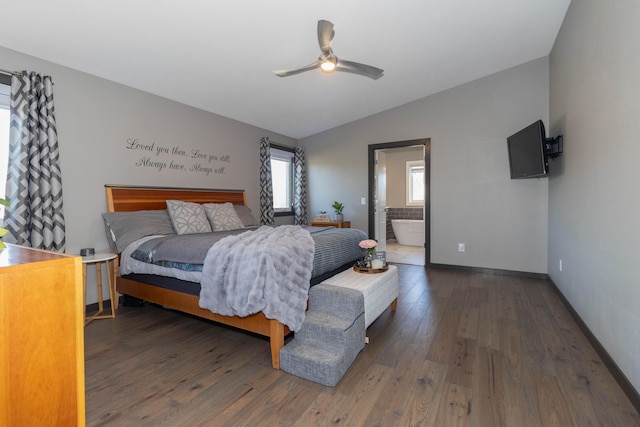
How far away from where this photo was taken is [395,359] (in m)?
2.10

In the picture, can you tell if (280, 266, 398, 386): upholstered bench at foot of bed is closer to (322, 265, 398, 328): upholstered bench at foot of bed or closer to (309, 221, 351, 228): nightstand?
(322, 265, 398, 328): upholstered bench at foot of bed

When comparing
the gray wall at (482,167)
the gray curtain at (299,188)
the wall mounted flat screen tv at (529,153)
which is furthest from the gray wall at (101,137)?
the wall mounted flat screen tv at (529,153)

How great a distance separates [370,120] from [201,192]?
3056mm

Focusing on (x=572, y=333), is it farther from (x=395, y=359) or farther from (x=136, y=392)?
(x=136, y=392)

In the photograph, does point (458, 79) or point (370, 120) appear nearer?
point (458, 79)

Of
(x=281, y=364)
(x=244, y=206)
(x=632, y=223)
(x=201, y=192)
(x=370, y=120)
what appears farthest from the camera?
(x=370, y=120)

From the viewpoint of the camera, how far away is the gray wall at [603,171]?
170 cm

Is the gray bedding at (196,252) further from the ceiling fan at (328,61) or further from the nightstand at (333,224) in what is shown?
the nightstand at (333,224)

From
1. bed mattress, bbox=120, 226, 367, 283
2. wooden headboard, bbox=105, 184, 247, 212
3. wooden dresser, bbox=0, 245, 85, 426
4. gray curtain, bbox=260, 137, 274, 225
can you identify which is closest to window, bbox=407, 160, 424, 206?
gray curtain, bbox=260, 137, 274, 225

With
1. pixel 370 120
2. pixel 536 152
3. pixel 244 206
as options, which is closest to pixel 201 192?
pixel 244 206

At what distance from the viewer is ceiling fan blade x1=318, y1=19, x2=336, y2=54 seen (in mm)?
2248

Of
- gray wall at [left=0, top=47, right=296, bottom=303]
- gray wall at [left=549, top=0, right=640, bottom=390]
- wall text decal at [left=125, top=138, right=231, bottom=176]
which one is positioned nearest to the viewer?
gray wall at [left=549, top=0, right=640, bottom=390]

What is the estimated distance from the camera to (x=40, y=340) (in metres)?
1.04

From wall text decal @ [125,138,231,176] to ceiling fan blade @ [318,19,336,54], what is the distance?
2.34m
